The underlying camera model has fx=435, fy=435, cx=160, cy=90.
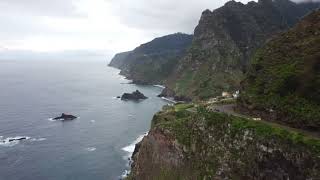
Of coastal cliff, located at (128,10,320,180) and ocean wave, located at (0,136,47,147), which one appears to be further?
ocean wave, located at (0,136,47,147)

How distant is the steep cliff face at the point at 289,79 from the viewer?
66.1 m

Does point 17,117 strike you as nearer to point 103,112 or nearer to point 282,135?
point 103,112

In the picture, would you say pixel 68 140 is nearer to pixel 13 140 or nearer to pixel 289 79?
pixel 13 140

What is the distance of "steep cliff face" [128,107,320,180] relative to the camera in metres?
56.0

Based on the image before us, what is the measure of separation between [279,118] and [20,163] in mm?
67414

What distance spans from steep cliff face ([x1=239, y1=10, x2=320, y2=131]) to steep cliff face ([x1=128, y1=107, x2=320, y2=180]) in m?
5.71

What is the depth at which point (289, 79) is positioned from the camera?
7094 centimetres

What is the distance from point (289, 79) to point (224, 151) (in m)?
16.3

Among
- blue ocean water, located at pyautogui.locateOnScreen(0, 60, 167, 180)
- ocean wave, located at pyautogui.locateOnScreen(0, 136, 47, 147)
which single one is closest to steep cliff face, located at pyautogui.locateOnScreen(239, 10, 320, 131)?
blue ocean water, located at pyautogui.locateOnScreen(0, 60, 167, 180)

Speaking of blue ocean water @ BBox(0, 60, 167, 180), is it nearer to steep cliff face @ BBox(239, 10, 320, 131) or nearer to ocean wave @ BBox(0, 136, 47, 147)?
ocean wave @ BBox(0, 136, 47, 147)

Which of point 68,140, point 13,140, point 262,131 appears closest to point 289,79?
point 262,131

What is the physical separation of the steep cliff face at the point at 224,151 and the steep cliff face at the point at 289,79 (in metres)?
5.71

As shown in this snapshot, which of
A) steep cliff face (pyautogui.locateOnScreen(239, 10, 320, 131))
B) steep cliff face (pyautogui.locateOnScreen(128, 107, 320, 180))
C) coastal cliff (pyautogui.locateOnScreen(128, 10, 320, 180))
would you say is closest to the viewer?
steep cliff face (pyautogui.locateOnScreen(128, 107, 320, 180))

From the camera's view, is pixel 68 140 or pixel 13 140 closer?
pixel 13 140
